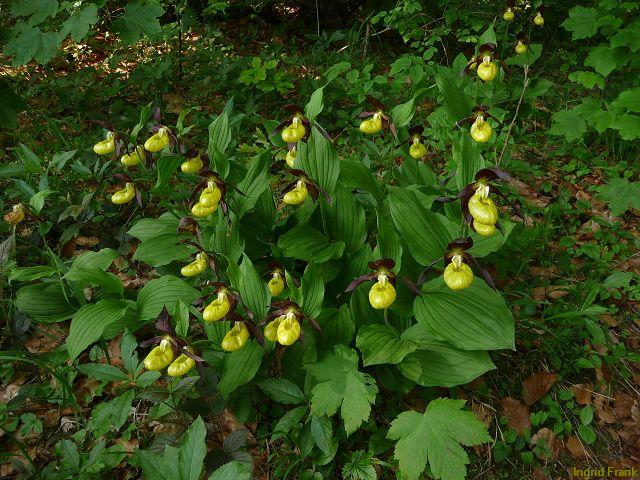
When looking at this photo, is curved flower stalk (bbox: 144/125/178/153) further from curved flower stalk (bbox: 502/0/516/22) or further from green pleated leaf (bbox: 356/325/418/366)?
curved flower stalk (bbox: 502/0/516/22)

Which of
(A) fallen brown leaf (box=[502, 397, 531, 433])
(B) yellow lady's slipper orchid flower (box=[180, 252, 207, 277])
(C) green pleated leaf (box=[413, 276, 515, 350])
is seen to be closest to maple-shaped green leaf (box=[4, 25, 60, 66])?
(B) yellow lady's slipper orchid flower (box=[180, 252, 207, 277])

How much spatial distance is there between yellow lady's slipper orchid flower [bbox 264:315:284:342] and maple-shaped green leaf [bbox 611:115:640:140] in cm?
244

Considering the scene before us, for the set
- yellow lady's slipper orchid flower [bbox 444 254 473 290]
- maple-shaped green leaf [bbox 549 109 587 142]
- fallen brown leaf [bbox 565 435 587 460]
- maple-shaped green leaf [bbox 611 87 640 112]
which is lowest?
fallen brown leaf [bbox 565 435 587 460]

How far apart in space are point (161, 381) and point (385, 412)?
1088 mm

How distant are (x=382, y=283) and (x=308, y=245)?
1.77 ft

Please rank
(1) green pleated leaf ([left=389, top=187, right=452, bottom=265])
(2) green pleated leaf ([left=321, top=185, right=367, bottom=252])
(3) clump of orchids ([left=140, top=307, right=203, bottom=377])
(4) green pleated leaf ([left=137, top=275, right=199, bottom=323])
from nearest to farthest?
(3) clump of orchids ([left=140, top=307, right=203, bottom=377]), (1) green pleated leaf ([left=389, top=187, right=452, bottom=265]), (4) green pleated leaf ([left=137, top=275, right=199, bottom=323]), (2) green pleated leaf ([left=321, top=185, right=367, bottom=252])

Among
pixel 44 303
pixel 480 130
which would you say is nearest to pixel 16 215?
pixel 44 303

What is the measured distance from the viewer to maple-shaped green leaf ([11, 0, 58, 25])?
2.59m

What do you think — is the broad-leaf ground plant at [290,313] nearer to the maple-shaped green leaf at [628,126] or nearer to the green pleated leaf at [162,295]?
the green pleated leaf at [162,295]

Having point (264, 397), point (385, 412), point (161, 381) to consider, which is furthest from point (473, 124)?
point (161, 381)

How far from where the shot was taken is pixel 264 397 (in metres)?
2.08

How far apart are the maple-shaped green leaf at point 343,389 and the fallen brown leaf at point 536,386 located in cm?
84

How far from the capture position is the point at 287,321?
5.53 feet

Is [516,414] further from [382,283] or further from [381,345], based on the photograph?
[382,283]
